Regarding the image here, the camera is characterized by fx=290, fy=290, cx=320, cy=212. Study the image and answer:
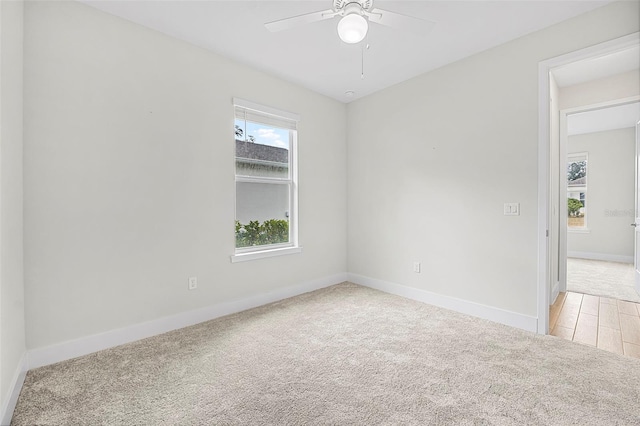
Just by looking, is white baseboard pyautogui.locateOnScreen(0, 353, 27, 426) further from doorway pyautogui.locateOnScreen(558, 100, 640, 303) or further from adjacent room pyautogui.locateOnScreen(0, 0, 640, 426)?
doorway pyautogui.locateOnScreen(558, 100, 640, 303)

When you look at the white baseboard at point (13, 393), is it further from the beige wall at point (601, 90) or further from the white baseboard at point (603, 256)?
the white baseboard at point (603, 256)

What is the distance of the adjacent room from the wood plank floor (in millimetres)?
36

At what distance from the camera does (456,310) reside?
10.3 feet

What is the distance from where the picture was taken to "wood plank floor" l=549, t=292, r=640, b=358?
8.00 feet

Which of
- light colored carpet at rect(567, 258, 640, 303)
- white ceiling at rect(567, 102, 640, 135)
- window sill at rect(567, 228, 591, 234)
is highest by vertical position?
white ceiling at rect(567, 102, 640, 135)

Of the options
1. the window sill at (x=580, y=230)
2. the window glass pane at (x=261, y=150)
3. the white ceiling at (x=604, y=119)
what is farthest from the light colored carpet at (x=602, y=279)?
the window glass pane at (x=261, y=150)

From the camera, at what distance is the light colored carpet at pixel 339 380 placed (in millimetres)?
1584

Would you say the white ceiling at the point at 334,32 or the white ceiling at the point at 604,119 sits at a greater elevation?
the white ceiling at the point at 604,119

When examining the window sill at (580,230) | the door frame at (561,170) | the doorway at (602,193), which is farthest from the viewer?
the window sill at (580,230)

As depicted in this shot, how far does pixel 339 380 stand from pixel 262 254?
1.74 m

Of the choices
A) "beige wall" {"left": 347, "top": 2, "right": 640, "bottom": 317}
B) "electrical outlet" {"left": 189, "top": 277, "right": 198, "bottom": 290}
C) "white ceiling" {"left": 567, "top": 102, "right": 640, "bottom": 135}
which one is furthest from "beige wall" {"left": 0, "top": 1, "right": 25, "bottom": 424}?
"white ceiling" {"left": 567, "top": 102, "right": 640, "bottom": 135}

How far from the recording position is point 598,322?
2.86m

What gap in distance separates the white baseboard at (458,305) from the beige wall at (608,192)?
16.7 feet

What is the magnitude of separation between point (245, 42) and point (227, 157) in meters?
1.10
